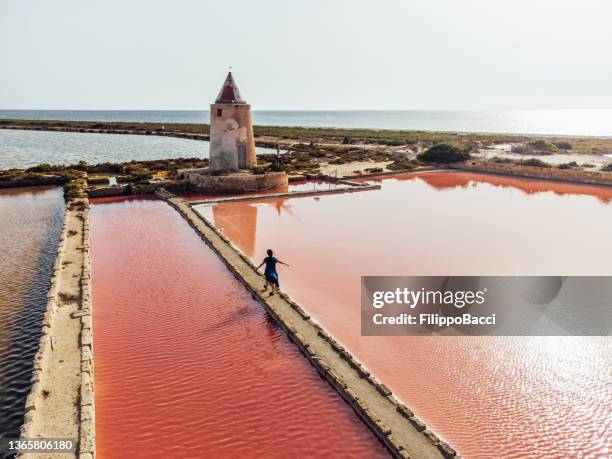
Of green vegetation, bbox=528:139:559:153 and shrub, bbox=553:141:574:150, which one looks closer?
green vegetation, bbox=528:139:559:153

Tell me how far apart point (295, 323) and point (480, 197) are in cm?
1405

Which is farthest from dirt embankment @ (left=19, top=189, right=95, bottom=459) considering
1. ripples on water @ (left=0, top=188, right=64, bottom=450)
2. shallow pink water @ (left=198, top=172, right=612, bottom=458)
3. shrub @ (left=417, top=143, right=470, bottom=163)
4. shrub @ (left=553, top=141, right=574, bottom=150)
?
shrub @ (left=553, top=141, right=574, bottom=150)

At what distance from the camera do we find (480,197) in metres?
18.6

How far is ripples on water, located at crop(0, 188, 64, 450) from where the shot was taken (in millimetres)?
5469

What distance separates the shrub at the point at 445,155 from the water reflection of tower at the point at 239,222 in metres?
16.5

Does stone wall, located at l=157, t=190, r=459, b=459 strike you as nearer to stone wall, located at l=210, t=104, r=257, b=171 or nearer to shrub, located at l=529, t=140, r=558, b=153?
stone wall, located at l=210, t=104, r=257, b=171

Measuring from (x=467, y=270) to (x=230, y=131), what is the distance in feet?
43.4

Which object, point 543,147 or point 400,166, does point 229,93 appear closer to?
point 400,166

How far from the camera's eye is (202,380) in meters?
5.68

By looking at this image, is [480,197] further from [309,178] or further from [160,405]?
[160,405]

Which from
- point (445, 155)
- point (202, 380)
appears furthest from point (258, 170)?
point (202, 380)

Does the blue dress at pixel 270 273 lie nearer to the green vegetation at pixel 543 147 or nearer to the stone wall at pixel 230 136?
the stone wall at pixel 230 136

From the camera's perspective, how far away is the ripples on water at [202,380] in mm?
4645

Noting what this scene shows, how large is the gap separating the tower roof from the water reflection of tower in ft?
16.8
